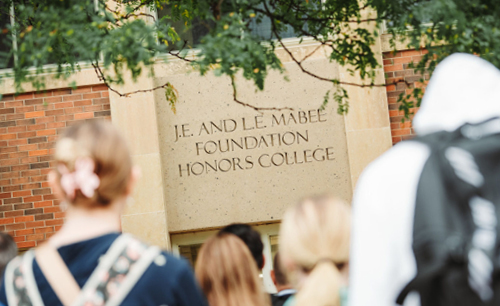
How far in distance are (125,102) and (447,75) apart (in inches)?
237

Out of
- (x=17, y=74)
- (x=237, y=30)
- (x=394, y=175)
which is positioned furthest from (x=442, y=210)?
(x=17, y=74)

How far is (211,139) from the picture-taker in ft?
24.3

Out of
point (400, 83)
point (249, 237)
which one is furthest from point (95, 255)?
point (400, 83)

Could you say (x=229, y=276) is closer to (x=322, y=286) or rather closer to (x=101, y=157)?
(x=322, y=286)

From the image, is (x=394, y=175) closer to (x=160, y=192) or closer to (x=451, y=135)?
(x=451, y=135)

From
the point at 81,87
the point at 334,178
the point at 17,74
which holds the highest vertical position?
the point at 81,87

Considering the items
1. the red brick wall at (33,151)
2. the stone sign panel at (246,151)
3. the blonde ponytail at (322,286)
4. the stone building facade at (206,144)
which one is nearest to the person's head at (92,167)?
the blonde ponytail at (322,286)

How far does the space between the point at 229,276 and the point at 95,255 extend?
1.15 m

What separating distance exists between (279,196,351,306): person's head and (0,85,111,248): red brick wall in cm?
570

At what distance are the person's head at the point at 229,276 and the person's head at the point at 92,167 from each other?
1083 millimetres

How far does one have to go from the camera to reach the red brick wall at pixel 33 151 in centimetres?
714

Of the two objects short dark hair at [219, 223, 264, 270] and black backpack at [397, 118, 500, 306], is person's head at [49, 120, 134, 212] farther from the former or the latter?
short dark hair at [219, 223, 264, 270]

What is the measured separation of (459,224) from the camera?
1225mm

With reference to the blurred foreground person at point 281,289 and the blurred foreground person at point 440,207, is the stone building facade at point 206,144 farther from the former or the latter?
the blurred foreground person at point 440,207
